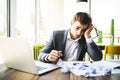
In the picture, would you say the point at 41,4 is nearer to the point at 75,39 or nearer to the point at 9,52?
the point at 75,39

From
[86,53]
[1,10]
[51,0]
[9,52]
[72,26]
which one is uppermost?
[51,0]

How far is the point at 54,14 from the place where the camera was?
3537mm

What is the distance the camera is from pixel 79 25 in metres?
1.86

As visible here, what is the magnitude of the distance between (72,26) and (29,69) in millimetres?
950

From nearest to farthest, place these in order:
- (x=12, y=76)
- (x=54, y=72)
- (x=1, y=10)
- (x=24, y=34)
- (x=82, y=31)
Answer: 1. (x=12, y=76)
2. (x=54, y=72)
3. (x=82, y=31)
4. (x=1, y=10)
5. (x=24, y=34)

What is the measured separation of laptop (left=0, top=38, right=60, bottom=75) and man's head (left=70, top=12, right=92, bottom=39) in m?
0.72

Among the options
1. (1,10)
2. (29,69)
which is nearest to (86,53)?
(29,69)

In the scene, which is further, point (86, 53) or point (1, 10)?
point (1, 10)

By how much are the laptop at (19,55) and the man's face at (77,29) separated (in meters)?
0.71

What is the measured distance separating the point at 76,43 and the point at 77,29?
0.45 ft

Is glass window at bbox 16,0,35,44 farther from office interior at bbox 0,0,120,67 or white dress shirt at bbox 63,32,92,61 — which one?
white dress shirt at bbox 63,32,92,61

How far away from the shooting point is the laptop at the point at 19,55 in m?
1.00

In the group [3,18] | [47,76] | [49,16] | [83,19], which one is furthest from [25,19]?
[47,76]

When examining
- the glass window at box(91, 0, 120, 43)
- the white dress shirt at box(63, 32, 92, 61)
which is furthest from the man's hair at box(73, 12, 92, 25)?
the glass window at box(91, 0, 120, 43)
